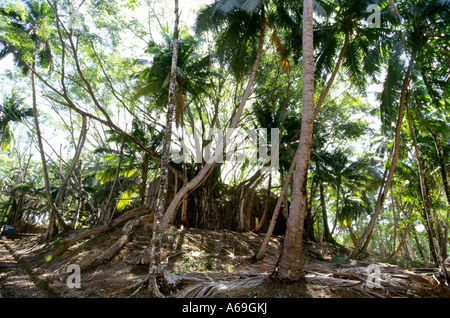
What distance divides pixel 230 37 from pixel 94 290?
30.9 feet

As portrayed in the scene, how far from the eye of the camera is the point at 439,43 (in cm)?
749

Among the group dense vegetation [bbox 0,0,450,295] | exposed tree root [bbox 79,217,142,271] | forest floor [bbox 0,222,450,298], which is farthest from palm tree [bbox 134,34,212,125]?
forest floor [bbox 0,222,450,298]

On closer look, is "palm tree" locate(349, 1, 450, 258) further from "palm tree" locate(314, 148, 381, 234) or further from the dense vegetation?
"palm tree" locate(314, 148, 381, 234)

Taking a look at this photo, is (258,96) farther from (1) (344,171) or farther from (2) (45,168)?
(2) (45,168)

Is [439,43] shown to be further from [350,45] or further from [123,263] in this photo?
[123,263]

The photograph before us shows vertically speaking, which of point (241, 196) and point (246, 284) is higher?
point (241, 196)

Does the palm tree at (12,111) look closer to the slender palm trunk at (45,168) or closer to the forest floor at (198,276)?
the slender palm trunk at (45,168)

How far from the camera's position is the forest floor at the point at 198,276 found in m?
4.45

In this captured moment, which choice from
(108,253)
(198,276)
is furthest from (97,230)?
(198,276)

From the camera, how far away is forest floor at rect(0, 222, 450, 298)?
4.45 m

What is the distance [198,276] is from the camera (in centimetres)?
583
